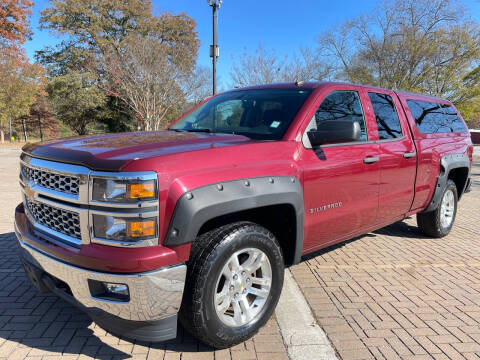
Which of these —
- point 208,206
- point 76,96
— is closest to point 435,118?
point 208,206

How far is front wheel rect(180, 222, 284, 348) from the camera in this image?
220 cm

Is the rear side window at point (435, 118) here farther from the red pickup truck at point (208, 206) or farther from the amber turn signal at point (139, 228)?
the amber turn signal at point (139, 228)

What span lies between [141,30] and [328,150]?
28014 millimetres

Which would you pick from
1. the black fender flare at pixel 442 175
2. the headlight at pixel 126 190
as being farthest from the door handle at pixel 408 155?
the headlight at pixel 126 190

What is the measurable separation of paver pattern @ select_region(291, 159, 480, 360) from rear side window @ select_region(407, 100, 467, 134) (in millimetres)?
1619

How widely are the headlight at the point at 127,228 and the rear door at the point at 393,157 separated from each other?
8.15ft

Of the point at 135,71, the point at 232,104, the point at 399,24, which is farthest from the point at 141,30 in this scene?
the point at 232,104

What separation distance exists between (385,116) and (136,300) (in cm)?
316

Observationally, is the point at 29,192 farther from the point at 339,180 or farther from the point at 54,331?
the point at 339,180

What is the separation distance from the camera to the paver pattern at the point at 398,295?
261 cm

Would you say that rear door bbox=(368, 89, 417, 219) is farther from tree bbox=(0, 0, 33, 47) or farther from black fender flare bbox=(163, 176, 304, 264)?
tree bbox=(0, 0, 33, 47)

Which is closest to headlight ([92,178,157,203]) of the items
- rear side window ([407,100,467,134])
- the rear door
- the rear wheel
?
the rear door

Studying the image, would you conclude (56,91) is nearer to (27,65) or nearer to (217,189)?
(27,65)

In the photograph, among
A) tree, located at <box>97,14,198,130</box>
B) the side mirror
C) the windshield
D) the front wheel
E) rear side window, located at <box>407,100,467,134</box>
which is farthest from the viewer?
tree, located at <box>97,14,198,130</box>
